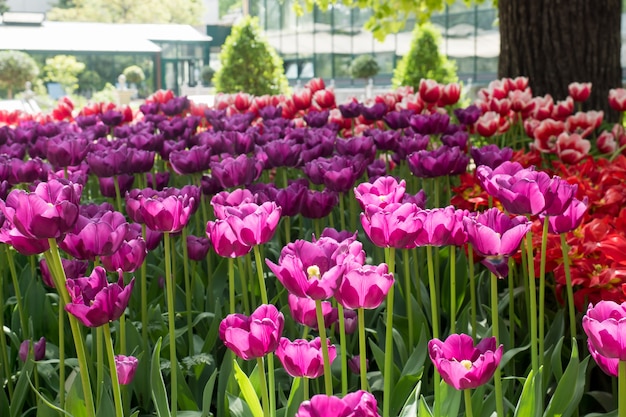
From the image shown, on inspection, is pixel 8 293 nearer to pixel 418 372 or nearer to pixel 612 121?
pixel 418 372

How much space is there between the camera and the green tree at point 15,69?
79.5 feet

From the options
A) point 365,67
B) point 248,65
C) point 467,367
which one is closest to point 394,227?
point 467,367

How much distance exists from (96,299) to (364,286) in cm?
36

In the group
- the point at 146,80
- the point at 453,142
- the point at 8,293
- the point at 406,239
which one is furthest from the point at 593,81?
the point at 146,80

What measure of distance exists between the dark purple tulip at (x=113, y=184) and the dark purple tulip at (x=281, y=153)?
1.30 feet

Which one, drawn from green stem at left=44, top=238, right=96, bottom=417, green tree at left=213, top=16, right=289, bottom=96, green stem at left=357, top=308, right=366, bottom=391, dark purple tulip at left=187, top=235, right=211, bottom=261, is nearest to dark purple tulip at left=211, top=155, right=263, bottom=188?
dark purple tulip at left=187, top=235, right=211, bottom=261

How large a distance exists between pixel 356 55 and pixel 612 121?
20.8 metres

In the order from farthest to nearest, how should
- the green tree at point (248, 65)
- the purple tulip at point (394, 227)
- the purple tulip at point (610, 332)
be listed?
the green tree at point (248, 65) → the purple tulip at point (394, 227) → the purple tulip at point (610, 332)

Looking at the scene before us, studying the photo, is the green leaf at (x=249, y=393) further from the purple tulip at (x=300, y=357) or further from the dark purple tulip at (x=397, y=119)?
the dark purple tulip at (x=397, y=119)

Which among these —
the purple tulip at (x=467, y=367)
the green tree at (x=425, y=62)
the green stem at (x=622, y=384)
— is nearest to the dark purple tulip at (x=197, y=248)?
the purple tulip at (x=467, y=367)

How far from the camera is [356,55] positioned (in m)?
25.3

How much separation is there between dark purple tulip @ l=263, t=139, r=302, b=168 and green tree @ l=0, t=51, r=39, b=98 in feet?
77.8

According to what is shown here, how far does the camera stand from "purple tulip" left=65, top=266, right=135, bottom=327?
109 centimetres

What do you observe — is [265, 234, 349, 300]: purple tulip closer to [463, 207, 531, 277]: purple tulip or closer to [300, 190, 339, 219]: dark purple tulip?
[463, 207, 531, 277]: purple tulip
